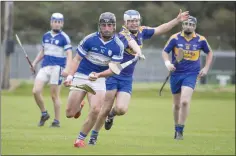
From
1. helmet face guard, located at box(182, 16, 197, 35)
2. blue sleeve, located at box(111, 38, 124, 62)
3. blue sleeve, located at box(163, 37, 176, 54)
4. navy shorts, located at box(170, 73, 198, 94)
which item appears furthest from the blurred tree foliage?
blue sleeve, located at box(111, 38, 124, 62)

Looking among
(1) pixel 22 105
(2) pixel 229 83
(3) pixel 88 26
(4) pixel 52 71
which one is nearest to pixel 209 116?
(1) pixel 22 105

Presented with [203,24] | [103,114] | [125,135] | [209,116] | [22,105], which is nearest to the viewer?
[103,114]

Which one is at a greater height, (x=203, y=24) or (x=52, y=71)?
(x=203, y=24)

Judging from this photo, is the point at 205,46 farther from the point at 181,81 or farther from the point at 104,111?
the point at 104,111

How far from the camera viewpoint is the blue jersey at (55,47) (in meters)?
20.3

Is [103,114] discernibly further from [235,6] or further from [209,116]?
[235,6]

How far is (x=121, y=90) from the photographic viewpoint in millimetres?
16359

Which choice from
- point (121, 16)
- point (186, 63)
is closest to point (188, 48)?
point (186, 63)

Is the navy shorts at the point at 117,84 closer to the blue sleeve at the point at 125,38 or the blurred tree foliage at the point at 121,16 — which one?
the blue sleeve at the point at 125,38

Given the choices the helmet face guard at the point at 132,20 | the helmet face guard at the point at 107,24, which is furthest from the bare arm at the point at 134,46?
the helmet face guard at the point at 107,24

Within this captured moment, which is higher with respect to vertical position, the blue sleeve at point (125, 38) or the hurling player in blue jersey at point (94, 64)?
the blue sleeve at point (125, 38)

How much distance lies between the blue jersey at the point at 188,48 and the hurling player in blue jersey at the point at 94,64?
10.8 ft

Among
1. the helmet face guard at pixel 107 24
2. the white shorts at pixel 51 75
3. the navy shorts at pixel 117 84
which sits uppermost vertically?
the helmet face guard at pixel 107 24

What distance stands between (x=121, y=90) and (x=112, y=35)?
176 cm
